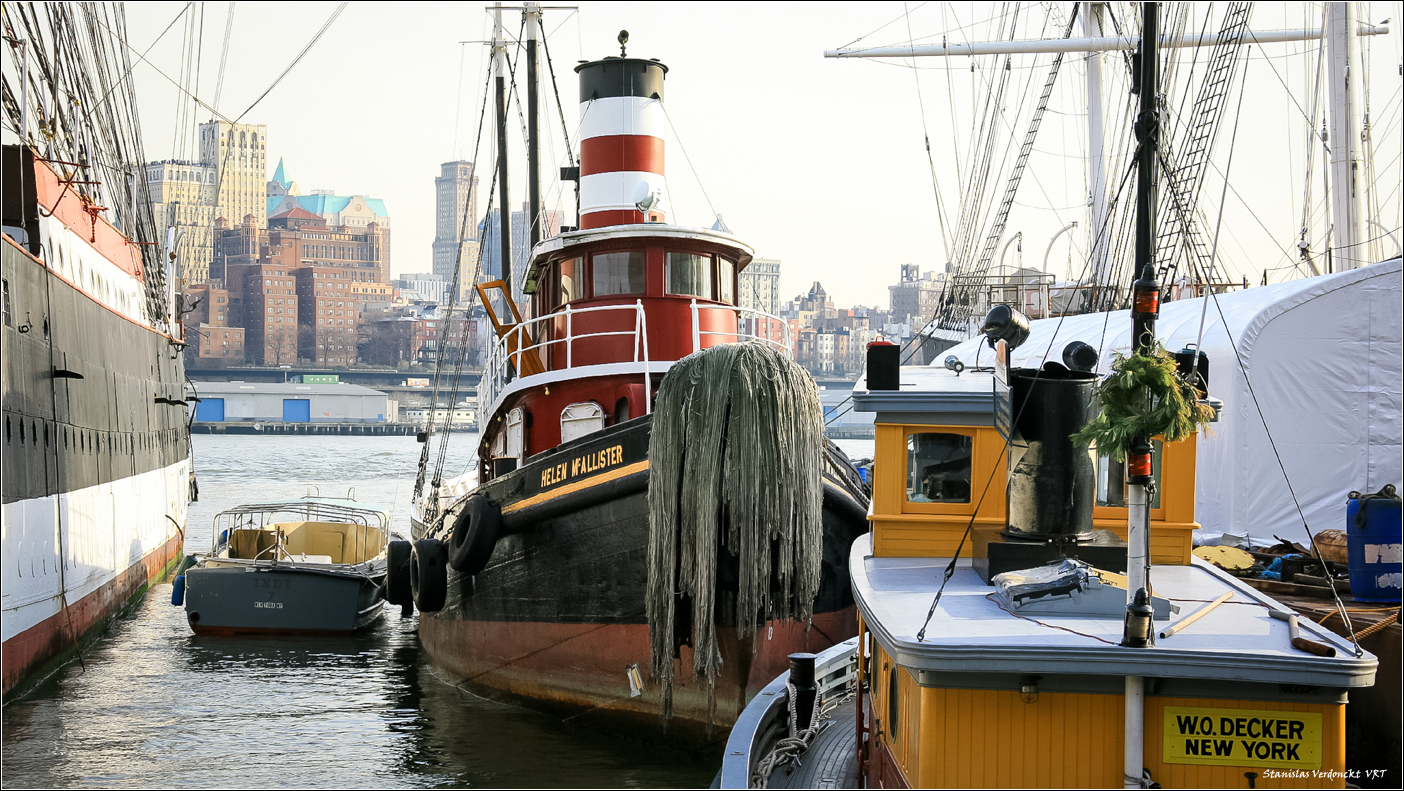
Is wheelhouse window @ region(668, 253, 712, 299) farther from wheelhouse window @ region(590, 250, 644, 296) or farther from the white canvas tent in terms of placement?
the white canvas tent

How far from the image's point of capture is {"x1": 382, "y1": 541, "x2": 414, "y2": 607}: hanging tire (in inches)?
596

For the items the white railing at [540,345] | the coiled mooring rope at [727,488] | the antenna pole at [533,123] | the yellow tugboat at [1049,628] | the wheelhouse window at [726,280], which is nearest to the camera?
the yellow tugboat at [1049,628]

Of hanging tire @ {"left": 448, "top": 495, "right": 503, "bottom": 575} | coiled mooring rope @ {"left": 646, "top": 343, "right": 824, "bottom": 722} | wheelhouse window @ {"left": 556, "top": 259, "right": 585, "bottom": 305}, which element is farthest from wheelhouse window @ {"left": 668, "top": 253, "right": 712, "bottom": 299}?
hanging tire @ {"left": 448, "top": 495, "right": 503, "bottom": 575}

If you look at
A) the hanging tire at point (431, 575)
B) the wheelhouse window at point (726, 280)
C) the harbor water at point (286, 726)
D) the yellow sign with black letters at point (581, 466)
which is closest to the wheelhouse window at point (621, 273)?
the wheelhouse window at point (726, 280)

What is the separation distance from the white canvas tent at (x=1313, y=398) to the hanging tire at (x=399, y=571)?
354 inches

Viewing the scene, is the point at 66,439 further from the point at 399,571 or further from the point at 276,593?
the point at 399,571

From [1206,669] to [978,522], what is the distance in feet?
9.66

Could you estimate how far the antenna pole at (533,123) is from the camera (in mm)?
19953

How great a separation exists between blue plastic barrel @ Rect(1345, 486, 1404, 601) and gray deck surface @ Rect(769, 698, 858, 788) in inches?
176

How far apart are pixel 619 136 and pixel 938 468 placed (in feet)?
26.8

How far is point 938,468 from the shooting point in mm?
8555

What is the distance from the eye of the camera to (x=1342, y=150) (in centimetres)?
1903

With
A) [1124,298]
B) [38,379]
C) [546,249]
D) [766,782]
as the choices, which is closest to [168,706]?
[38,379]

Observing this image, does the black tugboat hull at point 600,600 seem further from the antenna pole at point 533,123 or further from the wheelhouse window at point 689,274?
the antenna pole at point 533,123
